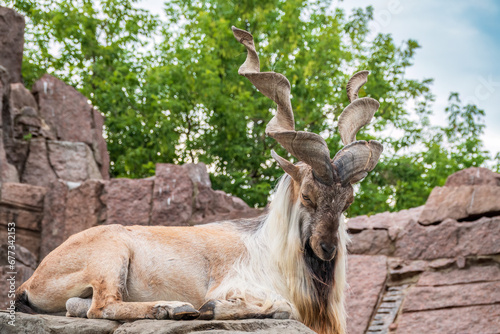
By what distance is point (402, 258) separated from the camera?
823cm

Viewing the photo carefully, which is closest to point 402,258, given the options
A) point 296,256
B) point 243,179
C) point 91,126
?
→ point 296,256

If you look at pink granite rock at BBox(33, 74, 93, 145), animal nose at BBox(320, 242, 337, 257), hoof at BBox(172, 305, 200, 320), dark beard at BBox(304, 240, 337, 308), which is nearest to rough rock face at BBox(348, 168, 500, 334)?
dark beard at BBox(304, 240, 337, 308)

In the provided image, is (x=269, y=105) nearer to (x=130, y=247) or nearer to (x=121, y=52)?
(x=121, y=52)

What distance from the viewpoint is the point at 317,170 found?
4.61 metres

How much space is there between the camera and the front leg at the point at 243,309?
412 cm

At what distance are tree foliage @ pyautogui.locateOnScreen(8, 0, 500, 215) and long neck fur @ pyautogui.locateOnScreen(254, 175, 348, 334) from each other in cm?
876

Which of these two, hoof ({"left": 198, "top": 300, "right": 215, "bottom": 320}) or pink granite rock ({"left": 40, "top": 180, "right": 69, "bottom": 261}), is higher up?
pink granite rock ({"left": 40, "top": 180, "right": 69, "bottom": 261})

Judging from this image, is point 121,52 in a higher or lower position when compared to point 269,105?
higher

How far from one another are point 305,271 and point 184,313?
1171 millimetres

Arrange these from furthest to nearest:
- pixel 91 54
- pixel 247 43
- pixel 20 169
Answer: pixel 91 54, pixel 20 169, pixel 247 43

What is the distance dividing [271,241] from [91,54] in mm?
15148

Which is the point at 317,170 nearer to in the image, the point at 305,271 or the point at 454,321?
the point at 305,271

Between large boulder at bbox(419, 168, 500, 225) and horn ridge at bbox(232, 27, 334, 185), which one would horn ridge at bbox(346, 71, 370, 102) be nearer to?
horn ridge at bbox(232, 27, 334, 185)

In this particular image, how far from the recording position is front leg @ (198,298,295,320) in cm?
412
